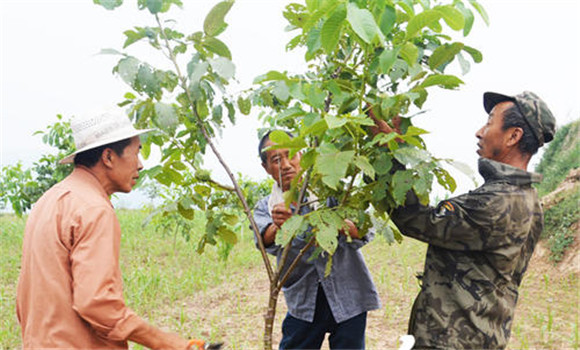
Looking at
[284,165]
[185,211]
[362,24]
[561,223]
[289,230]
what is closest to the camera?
[362,24]

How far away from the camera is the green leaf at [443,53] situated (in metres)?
1.42

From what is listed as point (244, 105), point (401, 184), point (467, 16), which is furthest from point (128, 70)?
point (467, 16)

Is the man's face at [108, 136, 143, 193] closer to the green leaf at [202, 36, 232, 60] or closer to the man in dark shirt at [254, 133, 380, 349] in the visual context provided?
the green leaf at [202, 36, 232, 60]

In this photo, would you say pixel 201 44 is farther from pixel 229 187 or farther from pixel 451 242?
pixel 451 242

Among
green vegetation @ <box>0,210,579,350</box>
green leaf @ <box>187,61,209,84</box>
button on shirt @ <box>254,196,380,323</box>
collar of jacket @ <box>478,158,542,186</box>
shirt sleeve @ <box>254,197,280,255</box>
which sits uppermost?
green leaf @ <box>187,61,209,84</box>

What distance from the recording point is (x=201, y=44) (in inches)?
64.2

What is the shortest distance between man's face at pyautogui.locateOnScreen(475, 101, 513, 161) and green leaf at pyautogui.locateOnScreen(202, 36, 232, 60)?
3.31ft

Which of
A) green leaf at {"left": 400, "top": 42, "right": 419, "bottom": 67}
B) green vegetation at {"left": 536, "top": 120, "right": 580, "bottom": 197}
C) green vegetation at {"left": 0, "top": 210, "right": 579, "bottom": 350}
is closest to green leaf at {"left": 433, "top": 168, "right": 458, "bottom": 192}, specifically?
green leaf at {"left": 400, "top": 42, "right": 419, "bottom": 67}

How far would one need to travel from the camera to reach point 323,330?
2.31 meters

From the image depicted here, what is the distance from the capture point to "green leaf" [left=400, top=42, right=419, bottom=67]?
52.3 inches

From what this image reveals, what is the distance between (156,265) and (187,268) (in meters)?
0.43

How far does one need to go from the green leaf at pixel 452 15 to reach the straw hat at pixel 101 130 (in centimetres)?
101

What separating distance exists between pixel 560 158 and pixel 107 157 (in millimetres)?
8652

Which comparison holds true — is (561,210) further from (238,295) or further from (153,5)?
(153,5)
